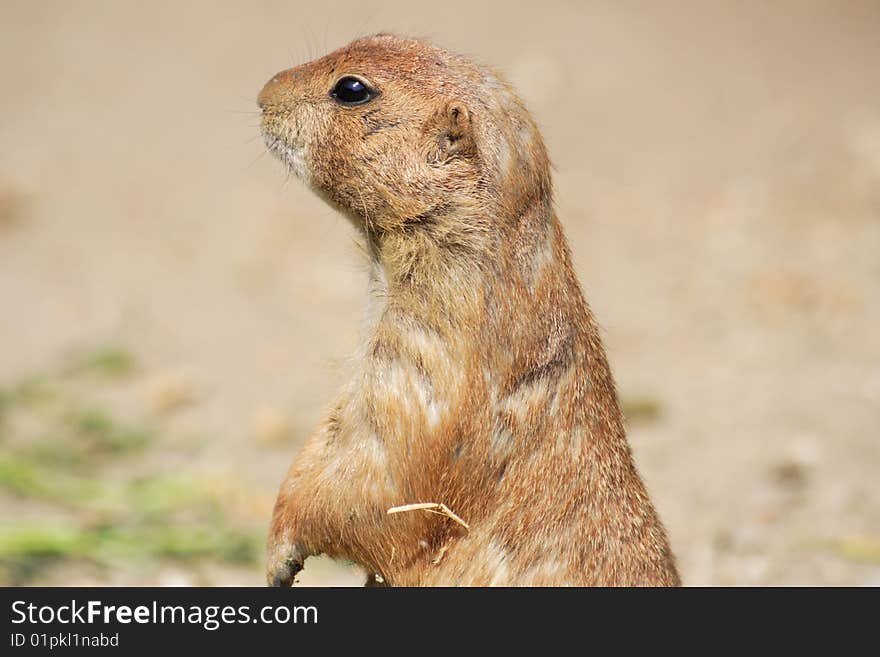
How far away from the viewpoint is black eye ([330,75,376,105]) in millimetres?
3910

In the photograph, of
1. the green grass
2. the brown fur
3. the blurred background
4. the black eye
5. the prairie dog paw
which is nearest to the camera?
the brown fur

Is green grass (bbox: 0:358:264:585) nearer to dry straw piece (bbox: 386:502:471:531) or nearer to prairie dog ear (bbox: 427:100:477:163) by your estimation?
dry straw piece (bbox: 386:502:471:531)

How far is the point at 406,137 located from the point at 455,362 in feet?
2.48

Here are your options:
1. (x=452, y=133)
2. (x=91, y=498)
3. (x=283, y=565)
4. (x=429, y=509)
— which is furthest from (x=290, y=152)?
(x=91, y=498)

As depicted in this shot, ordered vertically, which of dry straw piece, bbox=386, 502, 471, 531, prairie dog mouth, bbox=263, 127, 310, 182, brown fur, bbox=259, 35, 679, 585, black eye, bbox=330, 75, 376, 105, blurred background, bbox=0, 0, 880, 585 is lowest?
dry straw piece, bbox=386, 502, 471, 531

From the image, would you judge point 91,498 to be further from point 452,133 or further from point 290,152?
point 452,133

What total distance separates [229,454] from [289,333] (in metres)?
1.79

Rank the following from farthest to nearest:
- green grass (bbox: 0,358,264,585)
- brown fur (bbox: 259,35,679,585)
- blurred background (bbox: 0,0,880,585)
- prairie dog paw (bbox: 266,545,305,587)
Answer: blurred background (bbox: 0,0,880,585)
green grass (bbox: 0,358,264,585)
prairie dog paw (bbox: 266,545,305,587)
brown fur (bbox: 259,35,679,585)

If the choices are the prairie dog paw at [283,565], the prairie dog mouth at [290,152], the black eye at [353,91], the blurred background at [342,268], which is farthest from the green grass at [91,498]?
the black eye at [353,91]

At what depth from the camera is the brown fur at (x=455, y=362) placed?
3.76 m

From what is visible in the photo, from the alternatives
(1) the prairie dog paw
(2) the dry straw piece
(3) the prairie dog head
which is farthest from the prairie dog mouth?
(1) the prairie dog paw

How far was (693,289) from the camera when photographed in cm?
977

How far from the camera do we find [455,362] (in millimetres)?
3740

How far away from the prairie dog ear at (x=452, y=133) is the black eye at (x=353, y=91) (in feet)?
0.82
